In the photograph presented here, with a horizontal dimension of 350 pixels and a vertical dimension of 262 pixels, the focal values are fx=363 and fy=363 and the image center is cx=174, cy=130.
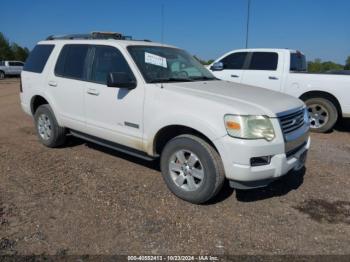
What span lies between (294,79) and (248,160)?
5311mm

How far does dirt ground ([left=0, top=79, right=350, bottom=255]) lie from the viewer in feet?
10.6

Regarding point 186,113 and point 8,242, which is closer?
point 8,242

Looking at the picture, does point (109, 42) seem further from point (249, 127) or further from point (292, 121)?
point (292, 121)

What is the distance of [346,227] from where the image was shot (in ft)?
12.0

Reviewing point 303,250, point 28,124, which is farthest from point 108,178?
point 28,124

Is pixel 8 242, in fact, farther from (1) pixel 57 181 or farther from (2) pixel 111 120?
(2) pixel 111 120

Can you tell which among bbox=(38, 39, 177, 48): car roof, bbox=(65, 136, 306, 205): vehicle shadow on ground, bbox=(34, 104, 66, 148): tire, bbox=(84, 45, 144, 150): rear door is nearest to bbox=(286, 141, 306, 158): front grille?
bbox=(65, 136, 306, 205): vehicle shadow on ground

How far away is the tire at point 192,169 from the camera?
3.77 meters

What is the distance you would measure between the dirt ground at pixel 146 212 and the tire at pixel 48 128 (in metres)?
0.41

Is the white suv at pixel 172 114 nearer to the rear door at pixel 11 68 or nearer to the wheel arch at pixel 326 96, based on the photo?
the wheel arch at pixel 326 96

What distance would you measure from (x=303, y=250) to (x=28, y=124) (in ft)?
22.4

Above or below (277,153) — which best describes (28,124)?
below

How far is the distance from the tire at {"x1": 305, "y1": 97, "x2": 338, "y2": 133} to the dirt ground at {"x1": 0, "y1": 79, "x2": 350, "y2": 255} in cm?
260

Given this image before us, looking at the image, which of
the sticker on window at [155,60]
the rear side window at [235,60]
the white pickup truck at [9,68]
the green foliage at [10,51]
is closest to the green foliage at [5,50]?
the green foliage at [10,51]
